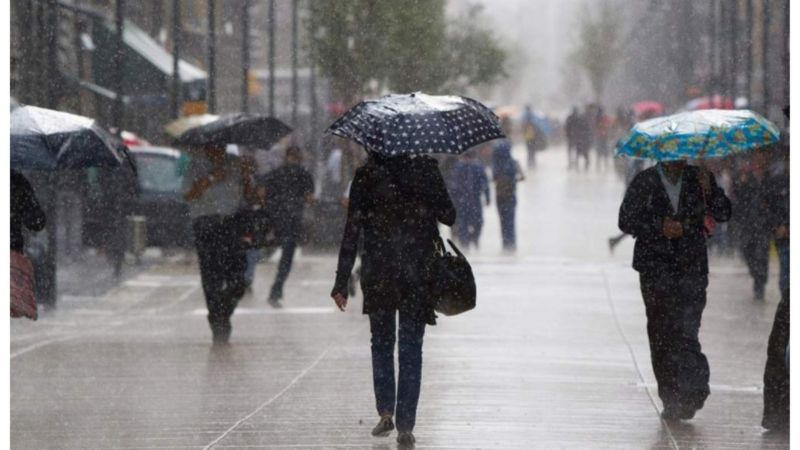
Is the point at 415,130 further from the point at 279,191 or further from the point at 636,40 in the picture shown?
the point at 636,40

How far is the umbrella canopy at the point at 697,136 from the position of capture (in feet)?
35.6

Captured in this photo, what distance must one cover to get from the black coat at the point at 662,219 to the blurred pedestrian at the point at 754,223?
8278 millimetres

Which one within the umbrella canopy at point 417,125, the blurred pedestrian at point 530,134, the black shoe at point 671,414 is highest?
the umbrella canopy at point 417,125

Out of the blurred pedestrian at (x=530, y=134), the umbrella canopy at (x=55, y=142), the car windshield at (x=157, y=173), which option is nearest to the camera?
the umbrella canopy at (x=55, y=142)

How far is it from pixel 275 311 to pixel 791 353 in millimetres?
10326

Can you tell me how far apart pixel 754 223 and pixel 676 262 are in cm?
985

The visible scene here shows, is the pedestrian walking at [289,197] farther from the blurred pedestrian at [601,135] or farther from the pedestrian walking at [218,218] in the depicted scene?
the blurred pedestrian at [601,135]

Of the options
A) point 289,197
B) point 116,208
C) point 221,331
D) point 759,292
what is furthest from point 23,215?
point 116,208

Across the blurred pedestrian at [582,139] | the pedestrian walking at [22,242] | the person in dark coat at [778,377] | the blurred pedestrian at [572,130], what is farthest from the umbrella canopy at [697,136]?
the blurred pedestrian at [582,139]

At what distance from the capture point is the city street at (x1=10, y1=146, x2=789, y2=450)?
1034 cm

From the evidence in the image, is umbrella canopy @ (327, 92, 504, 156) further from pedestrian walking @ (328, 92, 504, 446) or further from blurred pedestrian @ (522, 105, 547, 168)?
blurred pedestrian @ (522, 105, 547, 168)

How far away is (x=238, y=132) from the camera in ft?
53.1

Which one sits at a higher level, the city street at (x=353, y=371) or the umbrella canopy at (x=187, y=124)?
the umbrella canopy at (x=187, y=124)

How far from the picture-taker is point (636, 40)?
364 feet
